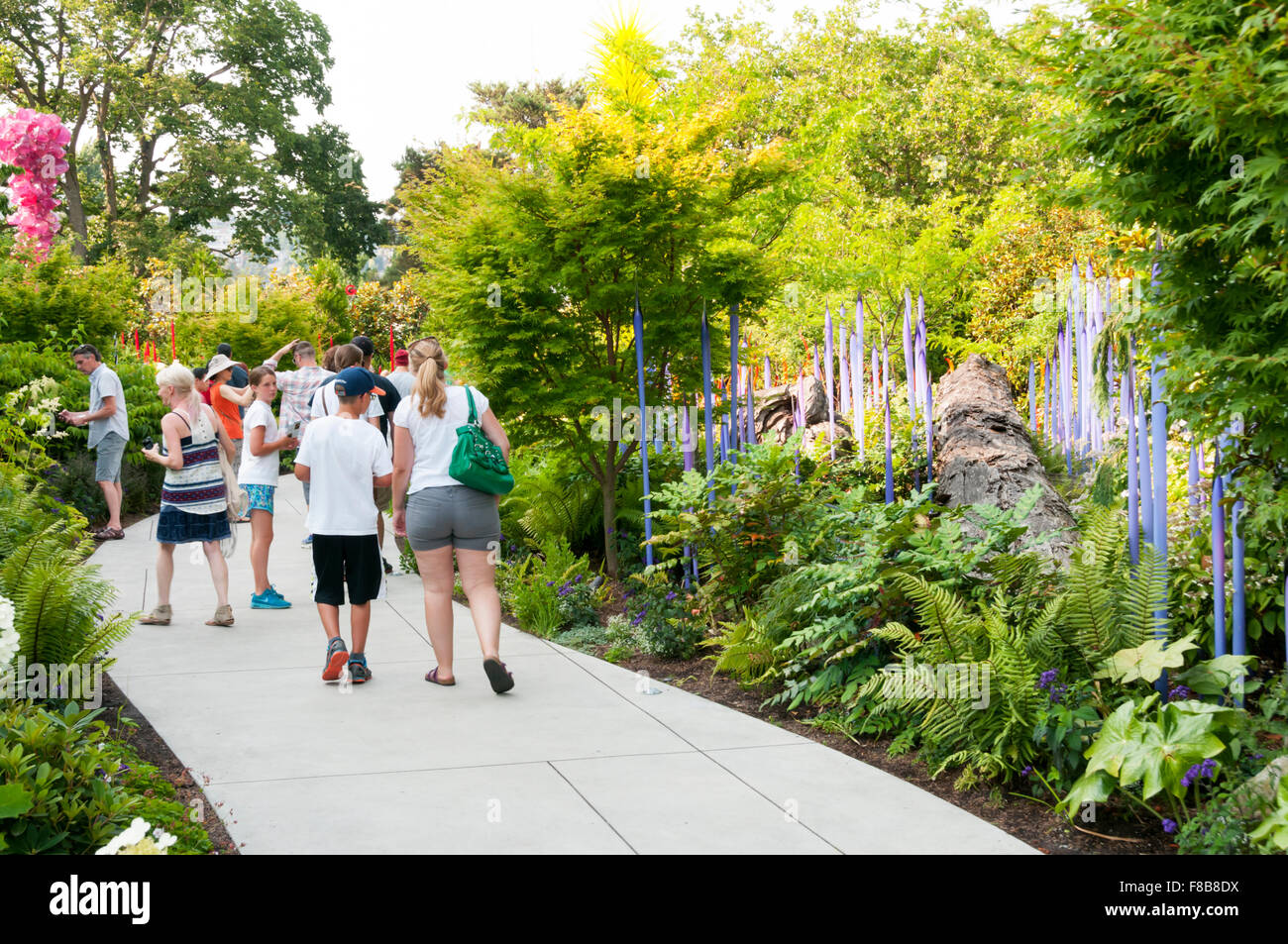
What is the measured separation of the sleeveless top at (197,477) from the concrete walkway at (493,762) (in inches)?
33.1

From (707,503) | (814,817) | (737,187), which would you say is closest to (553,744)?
(814,817)

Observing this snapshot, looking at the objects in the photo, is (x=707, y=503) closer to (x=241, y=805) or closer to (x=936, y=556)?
(x=936, y=556)

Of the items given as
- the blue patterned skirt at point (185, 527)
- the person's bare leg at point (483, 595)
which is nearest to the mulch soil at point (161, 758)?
the blue patterned skirt at point (185, 527)

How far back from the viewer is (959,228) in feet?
56.1

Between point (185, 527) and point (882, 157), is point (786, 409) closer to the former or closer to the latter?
point (185, 527)

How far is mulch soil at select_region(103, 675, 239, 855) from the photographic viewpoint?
3.96 metres

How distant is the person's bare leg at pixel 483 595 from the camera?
588 centimetres

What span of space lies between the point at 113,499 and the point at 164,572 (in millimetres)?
3812

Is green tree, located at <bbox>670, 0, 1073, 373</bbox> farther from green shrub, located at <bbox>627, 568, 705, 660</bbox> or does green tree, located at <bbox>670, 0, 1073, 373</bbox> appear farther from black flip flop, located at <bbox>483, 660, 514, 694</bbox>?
black flip flop, located at <bbox>483, 660, 514, 694</bbox>

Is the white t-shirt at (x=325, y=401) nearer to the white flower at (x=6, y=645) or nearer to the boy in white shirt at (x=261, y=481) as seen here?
the boy in white shirt at (x=261, y=481)

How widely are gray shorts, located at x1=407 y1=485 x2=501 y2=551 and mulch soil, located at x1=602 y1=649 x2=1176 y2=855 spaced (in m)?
1.49

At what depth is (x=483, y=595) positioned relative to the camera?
5977 millimetres

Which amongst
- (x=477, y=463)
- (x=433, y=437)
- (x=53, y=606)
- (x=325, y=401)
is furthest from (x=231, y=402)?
(x=53, y=606)

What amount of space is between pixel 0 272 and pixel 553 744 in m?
11.5
